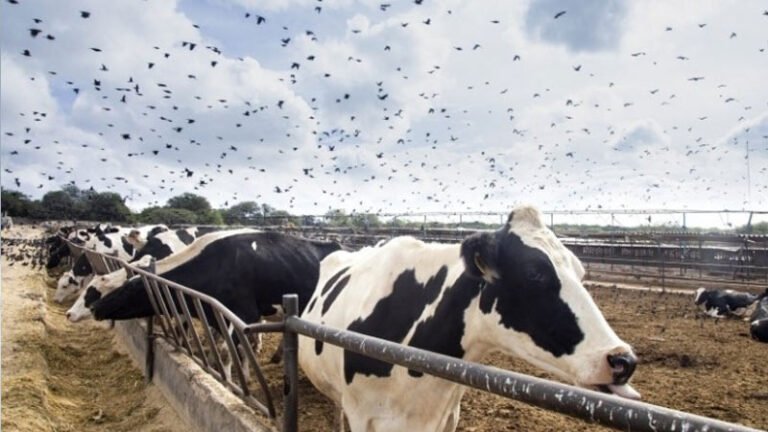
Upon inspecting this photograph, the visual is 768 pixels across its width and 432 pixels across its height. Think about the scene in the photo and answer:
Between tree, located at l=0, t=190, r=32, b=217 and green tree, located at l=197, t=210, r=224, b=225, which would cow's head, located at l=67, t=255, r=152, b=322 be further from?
tree, located at l=0, t=190, r=32, b=217

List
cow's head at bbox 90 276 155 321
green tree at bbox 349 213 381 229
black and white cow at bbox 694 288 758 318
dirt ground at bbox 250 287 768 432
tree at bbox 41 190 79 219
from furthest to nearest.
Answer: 1. tree at bbox 41 190 79 219
2. green tree at bbox 349 213 381 229
3. black and white cow at bbox 694 288 758 318
4. cow's head at bbox 90 276 155 321
5. dirt ground at bbox 250 287 768 432

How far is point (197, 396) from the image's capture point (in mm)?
4066

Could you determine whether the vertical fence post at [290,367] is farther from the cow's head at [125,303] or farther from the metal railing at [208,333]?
the cow's head at [125,303]

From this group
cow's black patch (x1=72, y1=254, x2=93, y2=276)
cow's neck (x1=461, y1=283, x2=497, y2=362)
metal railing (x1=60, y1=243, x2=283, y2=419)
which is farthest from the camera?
cow's black patch (x1=72, y1=254, x2=93, y2=276)

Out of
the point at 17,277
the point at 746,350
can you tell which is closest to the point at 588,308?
the point at 746,350

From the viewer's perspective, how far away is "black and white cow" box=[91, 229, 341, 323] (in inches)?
Result: 218

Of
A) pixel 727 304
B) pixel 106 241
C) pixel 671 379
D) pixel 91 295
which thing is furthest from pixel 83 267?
pixel 727 304

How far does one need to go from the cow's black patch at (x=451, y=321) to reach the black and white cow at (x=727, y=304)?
31.5 feet

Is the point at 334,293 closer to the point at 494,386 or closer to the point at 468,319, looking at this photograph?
the point at 468,319

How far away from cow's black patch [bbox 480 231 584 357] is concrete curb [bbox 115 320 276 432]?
1.53m

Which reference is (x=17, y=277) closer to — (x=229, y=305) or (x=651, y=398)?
(x=229, y=305)

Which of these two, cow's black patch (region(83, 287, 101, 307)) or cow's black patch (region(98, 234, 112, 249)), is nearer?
cow's black patch (region(83, 287, 101, 307))

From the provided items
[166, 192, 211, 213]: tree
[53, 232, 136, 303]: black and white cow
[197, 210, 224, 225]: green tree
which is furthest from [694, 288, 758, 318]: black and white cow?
[166, 192, 211, 213]: tree

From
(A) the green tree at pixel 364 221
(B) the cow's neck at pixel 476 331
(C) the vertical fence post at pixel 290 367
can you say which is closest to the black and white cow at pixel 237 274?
(C) the vertical fence post at pixel 290 367
